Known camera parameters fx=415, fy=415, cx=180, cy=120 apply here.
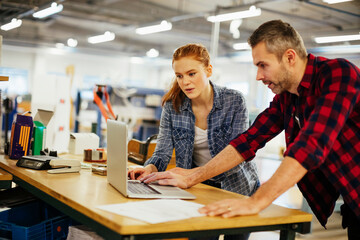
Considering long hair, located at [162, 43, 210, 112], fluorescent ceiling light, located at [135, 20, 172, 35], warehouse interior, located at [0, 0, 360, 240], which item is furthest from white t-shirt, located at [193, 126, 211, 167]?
fluorescent ceiling light, located at [135, 20, 172, 35]

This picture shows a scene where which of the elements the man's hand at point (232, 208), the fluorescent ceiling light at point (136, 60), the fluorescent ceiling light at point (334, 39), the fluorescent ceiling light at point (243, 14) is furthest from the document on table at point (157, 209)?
the fluorescent ceiling light at point (136, 60)

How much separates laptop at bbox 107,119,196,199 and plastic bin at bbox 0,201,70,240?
0.52 m

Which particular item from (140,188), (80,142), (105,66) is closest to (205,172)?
(140,188)

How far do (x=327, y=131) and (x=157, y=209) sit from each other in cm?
63

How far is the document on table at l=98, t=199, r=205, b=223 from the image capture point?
132 centimetres

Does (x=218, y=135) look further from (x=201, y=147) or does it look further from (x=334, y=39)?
(x=334, y=39)

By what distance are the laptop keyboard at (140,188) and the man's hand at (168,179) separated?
0.17ft

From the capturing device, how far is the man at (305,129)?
137 centimetres

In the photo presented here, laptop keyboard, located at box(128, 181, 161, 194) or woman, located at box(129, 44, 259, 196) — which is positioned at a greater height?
woman, located at box(129, 44, 259, 196)

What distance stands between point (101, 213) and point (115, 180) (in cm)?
45

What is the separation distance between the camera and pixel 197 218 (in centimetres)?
136

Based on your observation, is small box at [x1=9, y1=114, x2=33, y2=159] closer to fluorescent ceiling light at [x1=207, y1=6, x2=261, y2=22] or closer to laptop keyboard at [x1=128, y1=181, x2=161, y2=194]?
laptop keyboard at [x1=128, y1=181, x2=161, y2=194]

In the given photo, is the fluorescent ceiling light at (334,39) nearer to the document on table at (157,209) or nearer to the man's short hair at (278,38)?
the man's short hair at (278,38)

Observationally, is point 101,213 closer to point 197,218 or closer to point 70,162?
point 197,218
